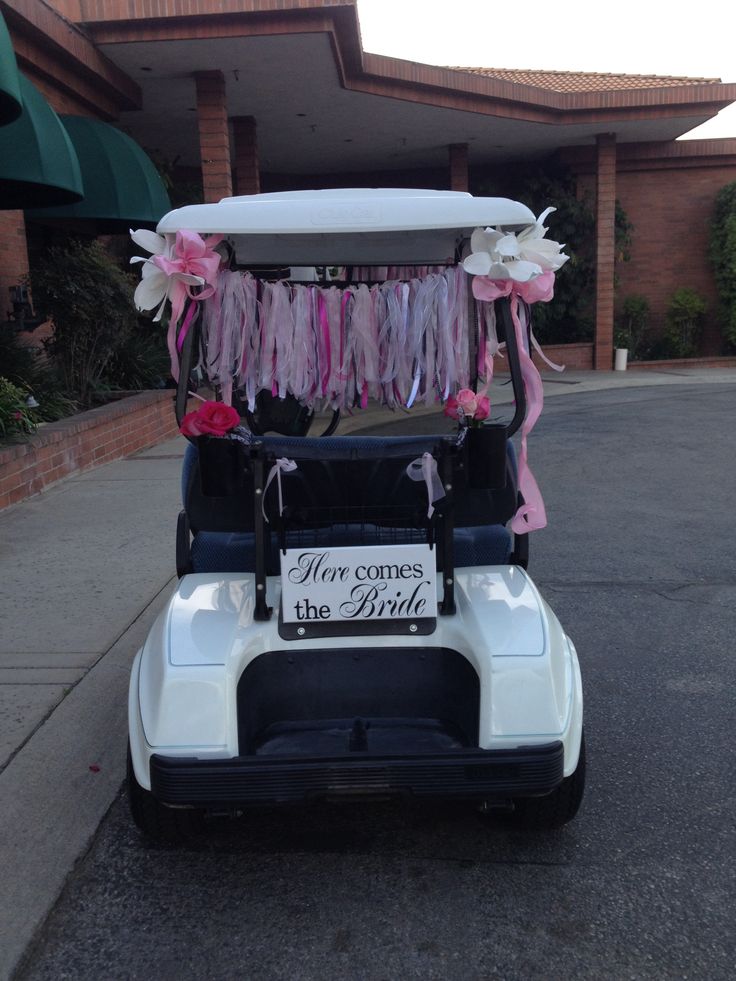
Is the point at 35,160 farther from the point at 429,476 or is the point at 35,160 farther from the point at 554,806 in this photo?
the point at 554,806

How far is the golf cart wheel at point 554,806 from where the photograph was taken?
2.92 metres

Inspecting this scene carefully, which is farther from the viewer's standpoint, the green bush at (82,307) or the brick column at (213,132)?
the brick column at (213,132)

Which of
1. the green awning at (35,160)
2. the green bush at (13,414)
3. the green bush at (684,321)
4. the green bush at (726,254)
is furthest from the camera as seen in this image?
the green bush at (684,321)

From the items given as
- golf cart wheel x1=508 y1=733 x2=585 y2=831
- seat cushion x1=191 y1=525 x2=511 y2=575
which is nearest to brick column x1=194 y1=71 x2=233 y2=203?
seat cushion x1=191 y1=525 x2=511 y2=575

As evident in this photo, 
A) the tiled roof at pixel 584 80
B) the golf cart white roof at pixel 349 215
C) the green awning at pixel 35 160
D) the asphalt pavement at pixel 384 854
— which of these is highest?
the tiled roof at pixel 584 80

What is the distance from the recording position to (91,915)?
2736 mm

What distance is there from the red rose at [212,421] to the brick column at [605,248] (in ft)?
56.1

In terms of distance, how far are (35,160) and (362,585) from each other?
7.26 m

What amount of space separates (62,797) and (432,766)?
143 centimetres

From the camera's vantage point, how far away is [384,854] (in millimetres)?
3012

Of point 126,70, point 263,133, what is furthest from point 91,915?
point 263,133

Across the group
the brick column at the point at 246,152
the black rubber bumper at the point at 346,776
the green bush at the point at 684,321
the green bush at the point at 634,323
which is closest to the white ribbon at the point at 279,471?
the black rubber bumper at the point at 346,776

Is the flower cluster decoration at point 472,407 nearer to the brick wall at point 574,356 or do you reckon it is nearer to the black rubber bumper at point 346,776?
the black rubber bumper at point 346,776

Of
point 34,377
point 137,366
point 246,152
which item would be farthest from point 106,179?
point 246,152
